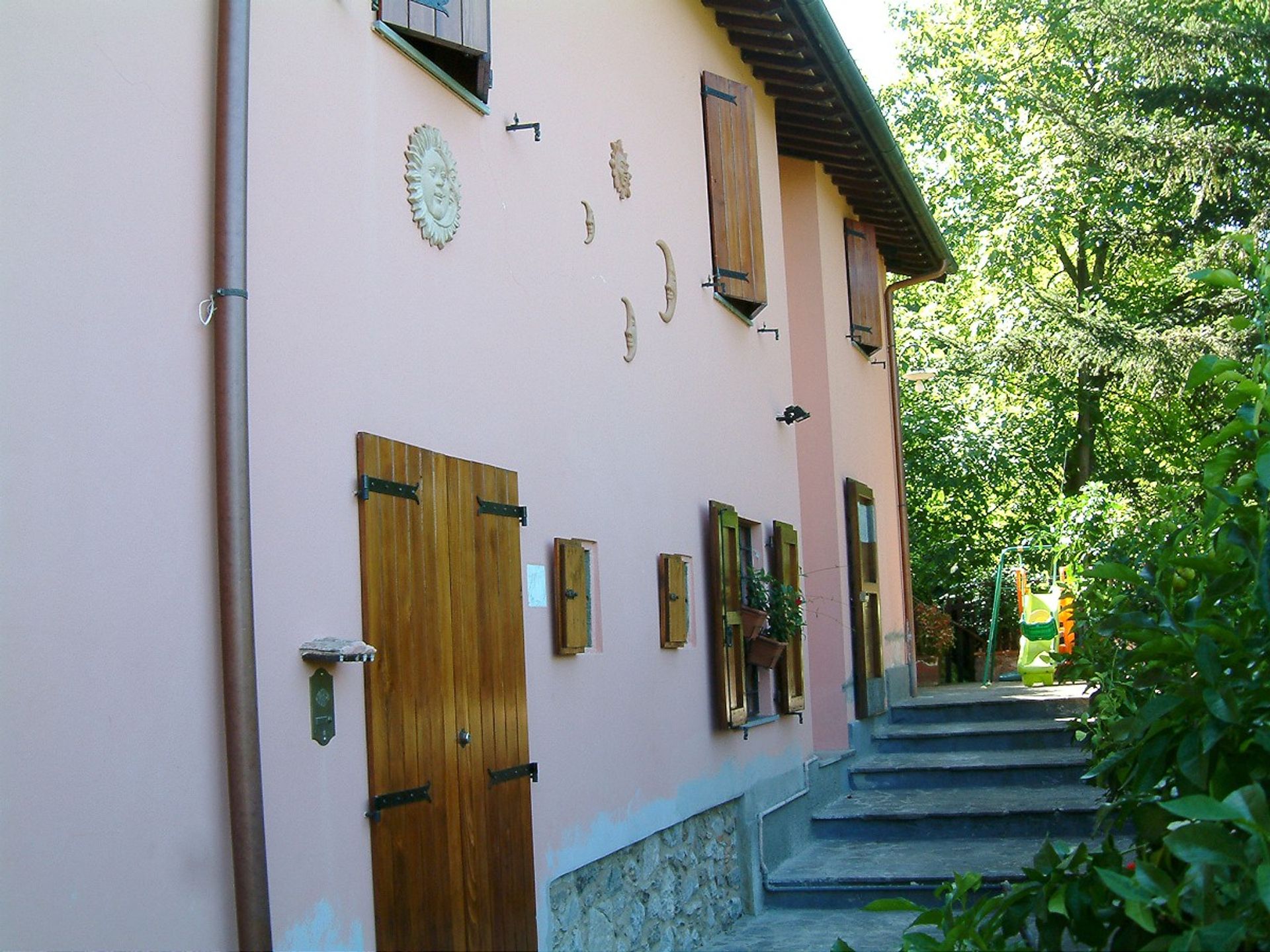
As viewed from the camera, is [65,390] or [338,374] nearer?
[65,390]

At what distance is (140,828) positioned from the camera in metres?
3.23

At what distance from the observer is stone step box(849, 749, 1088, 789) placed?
29.8 feet

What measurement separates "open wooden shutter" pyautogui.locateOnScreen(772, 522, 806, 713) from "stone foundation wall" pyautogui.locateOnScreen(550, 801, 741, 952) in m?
0.98

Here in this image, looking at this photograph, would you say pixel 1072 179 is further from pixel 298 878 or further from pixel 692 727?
pixel 298 878

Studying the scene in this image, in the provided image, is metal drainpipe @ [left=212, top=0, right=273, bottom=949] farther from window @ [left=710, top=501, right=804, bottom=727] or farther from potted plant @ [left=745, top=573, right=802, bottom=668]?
potted plant @ [left=745, top=573, right=802, bottom=668]

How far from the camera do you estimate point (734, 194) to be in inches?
324

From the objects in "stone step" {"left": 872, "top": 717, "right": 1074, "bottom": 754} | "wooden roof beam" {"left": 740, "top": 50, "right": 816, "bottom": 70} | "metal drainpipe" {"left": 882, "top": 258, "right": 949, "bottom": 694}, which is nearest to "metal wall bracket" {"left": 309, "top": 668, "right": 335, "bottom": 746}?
"wooden roof beam" {"left": 740, "top": 50, "right": 816, "bottom": 70}

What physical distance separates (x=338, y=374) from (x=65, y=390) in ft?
3.69

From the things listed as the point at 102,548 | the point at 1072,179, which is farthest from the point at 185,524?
the point at 1072,179

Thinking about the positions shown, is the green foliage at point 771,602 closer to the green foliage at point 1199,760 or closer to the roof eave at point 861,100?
the roof eave at point 861,100

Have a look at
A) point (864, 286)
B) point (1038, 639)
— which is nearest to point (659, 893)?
point (864, 286)

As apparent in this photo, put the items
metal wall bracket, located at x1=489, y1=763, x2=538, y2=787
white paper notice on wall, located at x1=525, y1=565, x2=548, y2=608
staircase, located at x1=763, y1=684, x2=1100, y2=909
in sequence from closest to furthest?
metal wall bracket, located at x1=489, y1=763, x2=538, y2=787
white paper notice on wall, located at x1=525, y1=565, x2=548, y2=608
staircase, located at x1=763, y1=684, x2=1100, y2=909

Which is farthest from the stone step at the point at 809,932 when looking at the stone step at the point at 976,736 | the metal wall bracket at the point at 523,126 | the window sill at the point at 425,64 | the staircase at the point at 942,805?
the window sill at the point at 425,64

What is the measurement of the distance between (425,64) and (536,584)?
1857 millimetres
